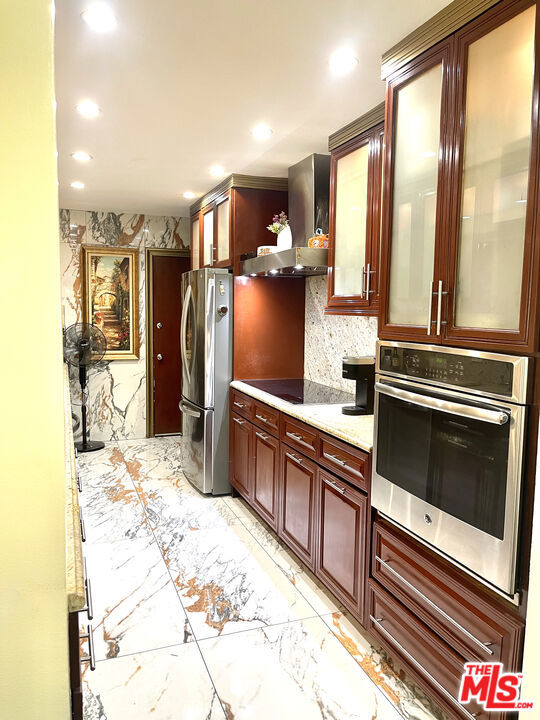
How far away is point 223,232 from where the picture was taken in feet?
14.3

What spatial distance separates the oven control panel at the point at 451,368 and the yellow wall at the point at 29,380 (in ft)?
4.05

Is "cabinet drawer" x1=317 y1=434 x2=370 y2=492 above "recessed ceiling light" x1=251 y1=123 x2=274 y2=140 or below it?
below

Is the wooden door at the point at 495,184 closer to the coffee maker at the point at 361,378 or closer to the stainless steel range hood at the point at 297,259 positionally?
the coffee maker at the point at 361,378

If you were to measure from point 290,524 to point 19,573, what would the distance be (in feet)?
7.48

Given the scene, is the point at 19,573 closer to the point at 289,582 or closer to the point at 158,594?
the point at 158,594

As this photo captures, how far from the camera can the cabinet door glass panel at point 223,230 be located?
4.24 m

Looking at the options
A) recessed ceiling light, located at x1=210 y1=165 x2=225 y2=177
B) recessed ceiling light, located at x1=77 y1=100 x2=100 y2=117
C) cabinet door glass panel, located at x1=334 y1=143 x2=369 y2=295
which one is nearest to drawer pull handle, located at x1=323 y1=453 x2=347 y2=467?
cabinet door glass panel, located at x1=334 y1=143 x2=369 y2=295

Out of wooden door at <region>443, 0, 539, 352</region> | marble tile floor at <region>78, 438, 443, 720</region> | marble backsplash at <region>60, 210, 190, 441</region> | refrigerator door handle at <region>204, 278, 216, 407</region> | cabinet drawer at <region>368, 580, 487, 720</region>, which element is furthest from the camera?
marble backsplash at <region>60, 210, 190, 441</region>

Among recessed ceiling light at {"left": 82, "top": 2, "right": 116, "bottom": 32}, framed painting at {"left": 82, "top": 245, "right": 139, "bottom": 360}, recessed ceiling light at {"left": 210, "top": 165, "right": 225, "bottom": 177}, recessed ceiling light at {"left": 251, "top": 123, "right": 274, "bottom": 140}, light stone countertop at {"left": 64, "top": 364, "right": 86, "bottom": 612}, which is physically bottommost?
light stone countertop at {"left": 64, "top": 364, "right": 86, "bottom": 612}

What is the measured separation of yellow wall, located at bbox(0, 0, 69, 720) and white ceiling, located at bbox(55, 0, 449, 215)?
1.14 metres

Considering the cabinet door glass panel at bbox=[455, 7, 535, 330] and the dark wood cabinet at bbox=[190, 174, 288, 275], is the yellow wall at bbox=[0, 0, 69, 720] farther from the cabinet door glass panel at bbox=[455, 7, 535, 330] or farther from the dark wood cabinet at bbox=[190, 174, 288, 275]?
the dark wood cabinet at bbox=[190, 174, 288, 275]

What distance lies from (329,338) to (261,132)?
157cm

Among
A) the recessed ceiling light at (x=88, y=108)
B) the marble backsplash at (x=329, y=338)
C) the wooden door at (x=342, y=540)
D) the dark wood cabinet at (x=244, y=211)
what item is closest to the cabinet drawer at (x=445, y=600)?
the wooden door at (x=342, y=540)

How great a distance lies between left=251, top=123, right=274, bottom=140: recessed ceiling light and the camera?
116 inches
